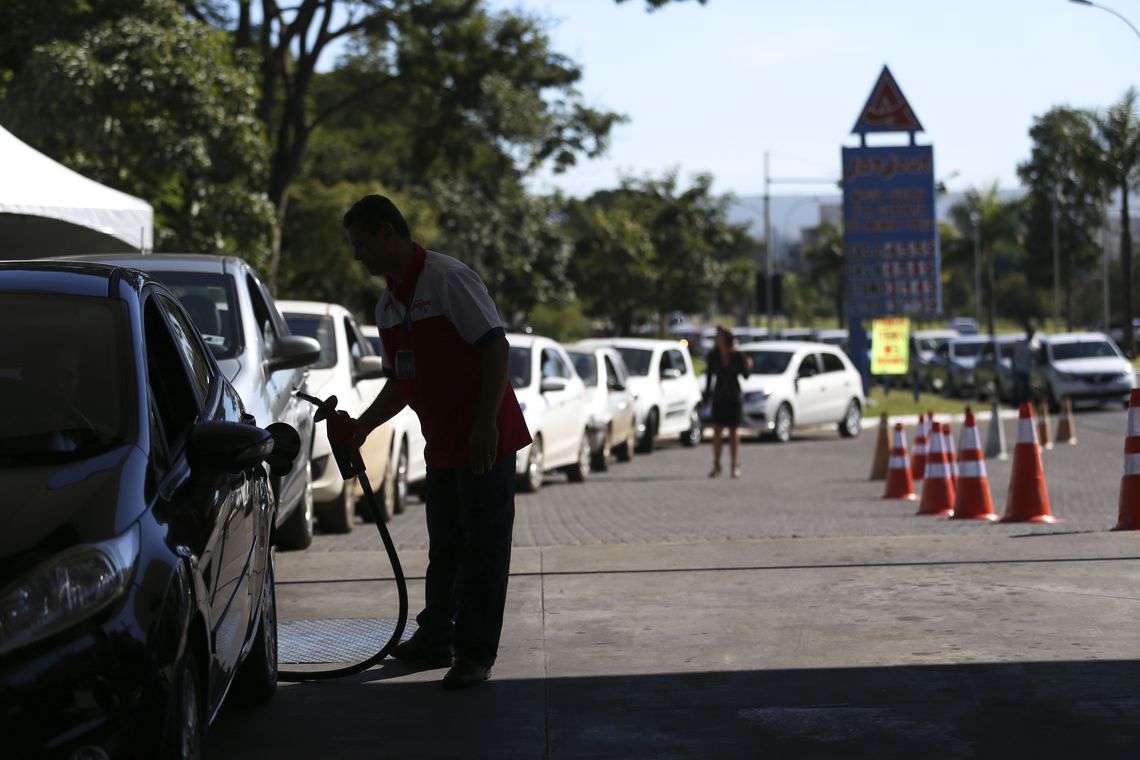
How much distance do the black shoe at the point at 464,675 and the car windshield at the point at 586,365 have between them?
15.6 metres

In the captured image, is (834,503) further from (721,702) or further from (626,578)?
(721,702)

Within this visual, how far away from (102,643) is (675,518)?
36.1 feet

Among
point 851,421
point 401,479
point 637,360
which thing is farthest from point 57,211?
point 851,421

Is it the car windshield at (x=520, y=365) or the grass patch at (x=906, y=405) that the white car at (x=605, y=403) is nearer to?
the car windshield at (x=520, y=365)

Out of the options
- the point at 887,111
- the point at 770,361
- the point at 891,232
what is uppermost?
the point at 887,111

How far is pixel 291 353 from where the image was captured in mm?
9742

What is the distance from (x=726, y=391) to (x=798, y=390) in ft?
29.9

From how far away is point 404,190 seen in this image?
46.0 meters

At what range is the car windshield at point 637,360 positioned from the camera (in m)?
26.9

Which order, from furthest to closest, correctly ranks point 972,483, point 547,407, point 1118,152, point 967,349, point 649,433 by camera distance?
1. point 1118,152
2. point 967,349
3. point 649,433
4. point 547,407
5. point 972,483

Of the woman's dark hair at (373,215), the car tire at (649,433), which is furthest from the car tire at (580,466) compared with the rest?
the woman's dark hair at (373,215)

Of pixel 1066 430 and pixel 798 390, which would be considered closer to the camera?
pixel 1066 430

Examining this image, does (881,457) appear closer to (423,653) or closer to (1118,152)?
(423,653)

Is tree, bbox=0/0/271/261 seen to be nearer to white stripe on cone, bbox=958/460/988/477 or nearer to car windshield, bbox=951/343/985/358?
white stripe on cone, bbox=958/460/988/477
